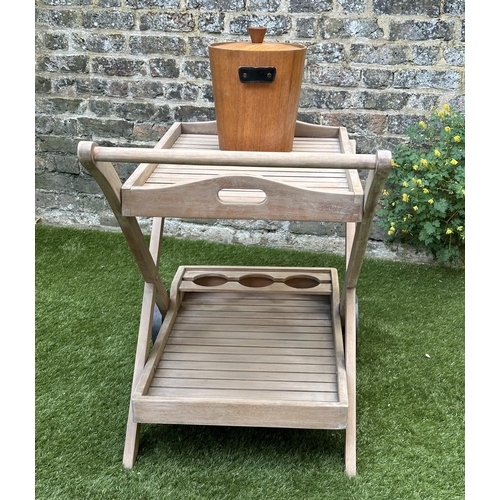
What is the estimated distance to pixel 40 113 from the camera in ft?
13.2

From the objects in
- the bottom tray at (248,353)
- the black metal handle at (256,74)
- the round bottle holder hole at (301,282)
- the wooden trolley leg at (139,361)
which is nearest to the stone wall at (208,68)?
the round bottle holder hole at (301,282)

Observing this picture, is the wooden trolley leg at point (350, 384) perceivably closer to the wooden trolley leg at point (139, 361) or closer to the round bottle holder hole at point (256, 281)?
the round bottle holder hole at point (256, 281)

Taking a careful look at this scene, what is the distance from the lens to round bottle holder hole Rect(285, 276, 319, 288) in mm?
2953

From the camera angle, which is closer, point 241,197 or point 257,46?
point 241,197

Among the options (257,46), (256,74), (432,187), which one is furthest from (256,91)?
(432,187)

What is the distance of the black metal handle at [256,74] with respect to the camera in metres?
2.11

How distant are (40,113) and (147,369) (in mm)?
2376

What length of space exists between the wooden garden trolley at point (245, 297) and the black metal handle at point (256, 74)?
29cm

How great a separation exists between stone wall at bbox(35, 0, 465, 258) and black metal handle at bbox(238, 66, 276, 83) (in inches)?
59.9

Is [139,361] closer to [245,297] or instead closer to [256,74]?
[245,297]

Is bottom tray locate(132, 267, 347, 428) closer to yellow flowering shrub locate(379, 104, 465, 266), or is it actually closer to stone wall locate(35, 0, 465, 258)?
yellow flowering shrub locate(379, 104, 465, 266)

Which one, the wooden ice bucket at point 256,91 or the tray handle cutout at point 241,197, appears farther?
the wooden ice bucket at point 256,91

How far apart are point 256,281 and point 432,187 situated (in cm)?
116

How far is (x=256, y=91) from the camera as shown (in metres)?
2.16
